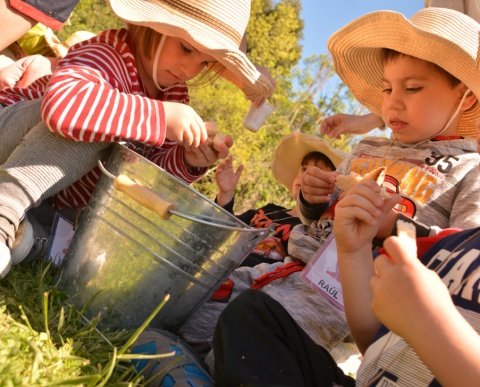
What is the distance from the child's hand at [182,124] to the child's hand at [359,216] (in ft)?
1.67

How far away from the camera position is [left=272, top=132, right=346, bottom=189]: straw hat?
2945 millimetres

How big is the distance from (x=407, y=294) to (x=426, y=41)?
112 centimetres

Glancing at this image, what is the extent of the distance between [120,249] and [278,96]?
681 centimetres

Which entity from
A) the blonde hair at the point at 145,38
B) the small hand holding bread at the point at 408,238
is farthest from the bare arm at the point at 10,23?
the small hand holding bread at the point at 408,238

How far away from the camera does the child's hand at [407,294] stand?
0.99m

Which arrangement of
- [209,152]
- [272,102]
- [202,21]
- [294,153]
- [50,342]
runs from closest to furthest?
1. [50,342]
2. [202,21]
3. [209,152]
4. [294,153]
5. [272,102]

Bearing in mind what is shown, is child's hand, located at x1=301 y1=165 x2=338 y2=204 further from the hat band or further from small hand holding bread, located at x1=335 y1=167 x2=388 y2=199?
the hat band

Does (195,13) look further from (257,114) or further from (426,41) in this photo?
(426,41)

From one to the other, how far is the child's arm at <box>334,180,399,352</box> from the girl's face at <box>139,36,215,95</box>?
79 centimetres

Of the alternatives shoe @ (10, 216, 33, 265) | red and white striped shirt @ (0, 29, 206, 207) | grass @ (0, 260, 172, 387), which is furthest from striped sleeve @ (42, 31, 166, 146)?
grass @ (0, 260, 172, 387)

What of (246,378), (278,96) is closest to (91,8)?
(278,96)

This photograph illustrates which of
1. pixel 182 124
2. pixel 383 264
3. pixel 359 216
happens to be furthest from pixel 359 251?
pixel 182 124

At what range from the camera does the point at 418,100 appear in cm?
191

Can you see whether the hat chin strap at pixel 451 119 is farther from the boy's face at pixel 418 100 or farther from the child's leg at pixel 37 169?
the child's leg at pixel 37 169
